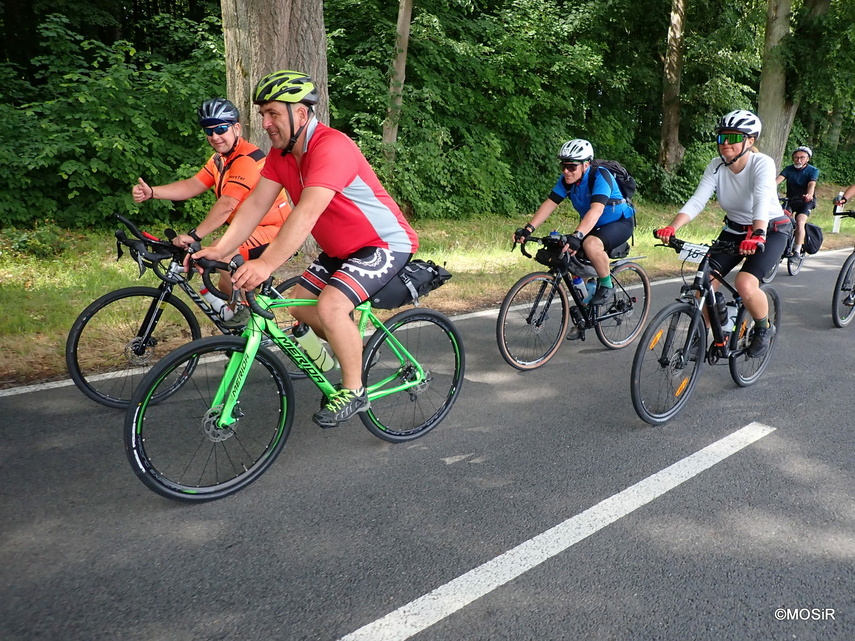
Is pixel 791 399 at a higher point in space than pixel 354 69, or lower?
lower

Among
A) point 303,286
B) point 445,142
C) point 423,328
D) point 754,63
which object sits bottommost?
point 423,328

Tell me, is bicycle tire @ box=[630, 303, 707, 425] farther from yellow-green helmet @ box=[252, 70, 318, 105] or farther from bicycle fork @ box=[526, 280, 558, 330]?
yellow-green helmet @ box=[252, 70, 318, 105]

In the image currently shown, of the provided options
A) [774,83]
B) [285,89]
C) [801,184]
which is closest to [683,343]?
[285,89]

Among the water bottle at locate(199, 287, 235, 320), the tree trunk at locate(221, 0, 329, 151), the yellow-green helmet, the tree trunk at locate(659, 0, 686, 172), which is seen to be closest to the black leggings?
the yellow-green helmet

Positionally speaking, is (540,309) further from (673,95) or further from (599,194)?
(673,95)

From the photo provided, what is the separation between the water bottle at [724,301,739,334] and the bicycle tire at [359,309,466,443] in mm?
2106

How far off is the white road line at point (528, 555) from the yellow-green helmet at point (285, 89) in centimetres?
241

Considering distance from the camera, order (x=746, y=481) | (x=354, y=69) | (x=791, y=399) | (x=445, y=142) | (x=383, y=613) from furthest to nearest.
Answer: (x=445, y=142) < (x=354, y=69) < (x=791, y=399) < (x=746, y=481) < (x=383, y=613)

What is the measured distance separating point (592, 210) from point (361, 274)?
2.88 m

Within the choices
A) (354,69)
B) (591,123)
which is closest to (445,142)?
(354,69)

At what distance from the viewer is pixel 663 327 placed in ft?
14.1

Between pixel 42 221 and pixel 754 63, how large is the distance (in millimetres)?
19017

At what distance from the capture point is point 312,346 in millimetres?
3818

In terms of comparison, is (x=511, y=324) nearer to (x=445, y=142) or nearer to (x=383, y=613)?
(x=383, y=613)
